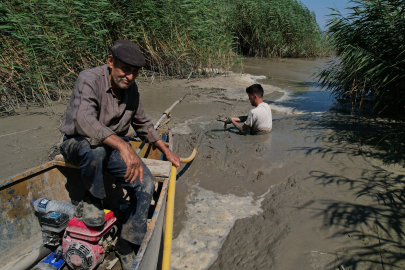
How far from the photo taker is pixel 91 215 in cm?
232

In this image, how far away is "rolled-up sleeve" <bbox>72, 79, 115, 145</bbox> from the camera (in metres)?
2.16

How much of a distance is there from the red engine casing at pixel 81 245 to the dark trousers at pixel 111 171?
246 mm

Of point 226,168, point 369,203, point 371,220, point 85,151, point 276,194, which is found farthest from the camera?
point 226,168

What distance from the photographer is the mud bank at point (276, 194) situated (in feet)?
8.79

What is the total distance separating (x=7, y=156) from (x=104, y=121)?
3.20 m

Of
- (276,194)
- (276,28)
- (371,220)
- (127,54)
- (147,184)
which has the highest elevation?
(276,28)

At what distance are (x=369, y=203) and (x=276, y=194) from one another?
1010 millimetres

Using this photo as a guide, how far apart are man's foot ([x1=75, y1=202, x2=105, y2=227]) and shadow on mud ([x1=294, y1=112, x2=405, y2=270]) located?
197 centimetres

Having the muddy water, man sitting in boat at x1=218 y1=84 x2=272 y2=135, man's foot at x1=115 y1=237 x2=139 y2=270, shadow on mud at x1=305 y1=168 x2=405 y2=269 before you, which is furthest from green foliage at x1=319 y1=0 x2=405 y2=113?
man's foot at x1=115 y1=237 x2=139 y2=270

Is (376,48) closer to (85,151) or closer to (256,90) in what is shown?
(256,90)

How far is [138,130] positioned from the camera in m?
3.06

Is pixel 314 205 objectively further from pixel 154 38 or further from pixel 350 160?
pixel 154 38

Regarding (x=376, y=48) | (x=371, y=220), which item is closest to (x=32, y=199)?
(x=371, y=220)

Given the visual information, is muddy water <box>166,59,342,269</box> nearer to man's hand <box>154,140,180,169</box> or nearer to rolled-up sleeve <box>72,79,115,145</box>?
man's hand <box>154,140,180,169</box>
